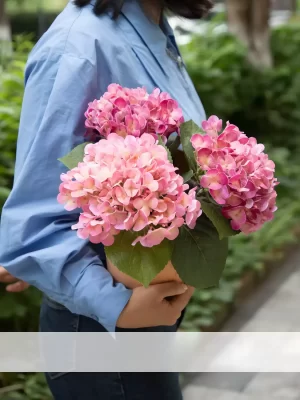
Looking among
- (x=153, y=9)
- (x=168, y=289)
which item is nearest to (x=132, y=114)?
(x=168, y=289)

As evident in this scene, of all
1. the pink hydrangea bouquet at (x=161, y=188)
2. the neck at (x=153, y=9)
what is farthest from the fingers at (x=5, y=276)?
the neck at (x=153, y=9)

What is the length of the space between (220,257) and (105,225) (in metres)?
0.26

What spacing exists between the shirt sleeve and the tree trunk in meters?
4.81

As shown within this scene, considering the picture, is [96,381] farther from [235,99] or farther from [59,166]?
[235,99]

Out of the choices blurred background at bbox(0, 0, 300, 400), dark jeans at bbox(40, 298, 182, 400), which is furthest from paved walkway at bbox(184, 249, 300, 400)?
dark jeans at bbox(40, 298, 182, 400)

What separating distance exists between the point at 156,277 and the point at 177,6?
2.35 ft

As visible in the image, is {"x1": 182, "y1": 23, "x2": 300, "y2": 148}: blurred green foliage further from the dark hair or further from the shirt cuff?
the shirt cuff

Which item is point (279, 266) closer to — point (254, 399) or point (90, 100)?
point (254, 399)

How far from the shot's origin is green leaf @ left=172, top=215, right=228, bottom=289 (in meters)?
1.18

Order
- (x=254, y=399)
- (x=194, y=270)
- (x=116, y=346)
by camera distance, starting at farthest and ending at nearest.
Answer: (x=254, y=399) → (x=116, y=346) → (x=194, y=270)

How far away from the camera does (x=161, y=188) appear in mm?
1071

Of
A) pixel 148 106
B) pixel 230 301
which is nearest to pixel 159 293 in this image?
pixel 148 106

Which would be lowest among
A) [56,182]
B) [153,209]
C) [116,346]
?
[116,346]

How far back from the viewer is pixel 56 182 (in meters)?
1.33
